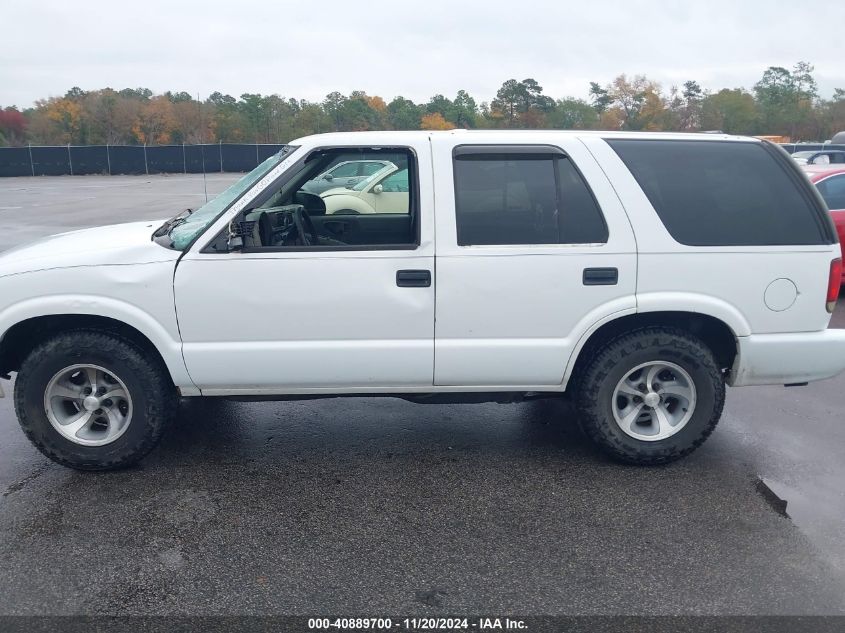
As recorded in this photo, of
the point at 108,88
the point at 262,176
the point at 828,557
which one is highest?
the point at 108,88

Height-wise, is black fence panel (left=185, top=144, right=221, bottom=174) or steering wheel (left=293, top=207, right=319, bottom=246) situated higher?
black fence panel (left=185, top=144, right=221, bottom=174)

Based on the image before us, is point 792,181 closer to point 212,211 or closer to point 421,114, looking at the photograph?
point 212,211

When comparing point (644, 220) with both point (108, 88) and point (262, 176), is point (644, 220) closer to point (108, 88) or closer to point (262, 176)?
point (262, 176)

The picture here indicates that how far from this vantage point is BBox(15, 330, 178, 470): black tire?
4109mm

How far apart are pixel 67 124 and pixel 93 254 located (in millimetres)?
62227

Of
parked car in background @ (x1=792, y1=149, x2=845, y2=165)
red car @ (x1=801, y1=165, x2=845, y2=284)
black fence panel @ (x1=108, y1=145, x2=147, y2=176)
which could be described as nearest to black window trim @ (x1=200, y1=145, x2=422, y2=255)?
red car @ (x1=801, y1=165, x2=845, y2=284)

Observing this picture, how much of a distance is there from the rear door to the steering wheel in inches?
35.4

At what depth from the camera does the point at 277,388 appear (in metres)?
4.21

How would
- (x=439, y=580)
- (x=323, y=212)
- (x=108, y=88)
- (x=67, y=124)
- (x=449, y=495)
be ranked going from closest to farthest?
(x=439, y=580), (x=449, y=495), (x=323, y=212), (x=67, y=124), (x=108, y=88)

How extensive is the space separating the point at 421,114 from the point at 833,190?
21.8m

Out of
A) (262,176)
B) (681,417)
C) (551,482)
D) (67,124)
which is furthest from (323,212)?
(67,124)

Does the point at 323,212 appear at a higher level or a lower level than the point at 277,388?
higher

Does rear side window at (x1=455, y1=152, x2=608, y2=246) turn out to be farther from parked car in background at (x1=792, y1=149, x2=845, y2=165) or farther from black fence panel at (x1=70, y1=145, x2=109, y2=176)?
black fence panel at (x1=70, y1=145, x2=109, y2=176)

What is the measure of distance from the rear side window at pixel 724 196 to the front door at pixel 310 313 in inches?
50.8
